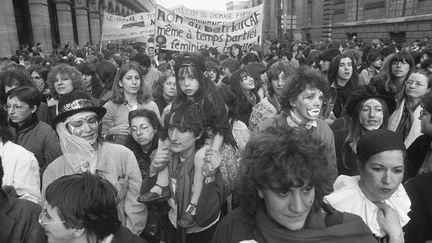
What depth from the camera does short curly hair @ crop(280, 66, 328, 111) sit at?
296cm

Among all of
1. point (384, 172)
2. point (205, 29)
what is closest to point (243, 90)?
point (384, 172)

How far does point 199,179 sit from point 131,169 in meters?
0.58

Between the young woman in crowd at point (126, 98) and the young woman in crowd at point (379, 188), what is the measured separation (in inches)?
100

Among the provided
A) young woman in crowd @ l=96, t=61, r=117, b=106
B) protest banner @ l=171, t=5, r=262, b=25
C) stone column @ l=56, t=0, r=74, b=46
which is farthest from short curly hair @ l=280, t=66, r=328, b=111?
stone column @ l=56, t=0, r=74, b=46

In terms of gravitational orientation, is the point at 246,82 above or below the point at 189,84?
below

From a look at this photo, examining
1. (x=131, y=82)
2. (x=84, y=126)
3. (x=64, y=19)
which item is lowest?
(x=84, y=126)

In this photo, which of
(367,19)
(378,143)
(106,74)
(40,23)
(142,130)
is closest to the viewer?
(378,143)

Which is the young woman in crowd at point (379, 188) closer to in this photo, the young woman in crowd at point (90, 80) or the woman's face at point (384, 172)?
the woman's face at point (384, 172)

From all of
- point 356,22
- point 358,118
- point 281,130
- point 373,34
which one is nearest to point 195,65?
point 358,118

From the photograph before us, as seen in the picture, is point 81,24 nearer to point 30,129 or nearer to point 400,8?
point 400,8

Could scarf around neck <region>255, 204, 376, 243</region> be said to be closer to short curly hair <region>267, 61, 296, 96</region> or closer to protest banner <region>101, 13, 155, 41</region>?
short curly hair <region>267, 61, 296, 96</region>

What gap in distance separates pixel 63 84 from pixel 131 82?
0.88 meters

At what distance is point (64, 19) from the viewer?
21.6m

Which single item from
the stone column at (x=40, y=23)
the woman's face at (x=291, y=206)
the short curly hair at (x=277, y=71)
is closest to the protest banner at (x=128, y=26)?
the short curly hair at (x=277, y=71)
